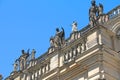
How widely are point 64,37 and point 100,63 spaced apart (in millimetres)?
5119

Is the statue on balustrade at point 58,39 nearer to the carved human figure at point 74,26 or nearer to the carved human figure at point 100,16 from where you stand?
the carved human figure at point 74,26

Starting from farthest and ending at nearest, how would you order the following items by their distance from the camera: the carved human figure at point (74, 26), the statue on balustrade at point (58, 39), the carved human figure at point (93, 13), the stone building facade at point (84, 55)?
the carved human figure at point (74, 26), the statue on balustrade at point (58, 39), the carved human figure at point (93, 13), the stone building facade at point (84, 55)

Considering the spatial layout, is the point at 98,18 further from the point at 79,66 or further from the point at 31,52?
the point at 31,52

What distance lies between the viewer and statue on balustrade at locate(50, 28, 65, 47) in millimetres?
23245

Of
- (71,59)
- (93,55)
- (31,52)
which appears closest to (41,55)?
(31,52)

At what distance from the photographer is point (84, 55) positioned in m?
20.5

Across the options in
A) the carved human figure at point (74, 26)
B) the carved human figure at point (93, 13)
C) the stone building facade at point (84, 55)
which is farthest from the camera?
the carved human figure at point (74, 26)

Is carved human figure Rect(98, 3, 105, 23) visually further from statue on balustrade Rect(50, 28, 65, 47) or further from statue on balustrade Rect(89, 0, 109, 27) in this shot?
statue on balustrade Rect(50, 28, 65, 47)

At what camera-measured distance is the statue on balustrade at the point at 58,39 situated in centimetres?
2325

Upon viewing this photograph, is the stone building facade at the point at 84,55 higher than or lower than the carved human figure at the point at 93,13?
lower

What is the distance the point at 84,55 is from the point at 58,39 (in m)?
3.44

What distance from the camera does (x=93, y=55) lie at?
65.3 feet

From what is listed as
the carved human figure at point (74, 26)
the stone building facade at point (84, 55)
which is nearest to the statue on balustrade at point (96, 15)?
the stone building facade at point (84, 55)

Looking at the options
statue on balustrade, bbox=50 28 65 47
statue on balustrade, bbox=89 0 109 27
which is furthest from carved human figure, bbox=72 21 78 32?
statue on balustrade, bbox=89 0 109 27
